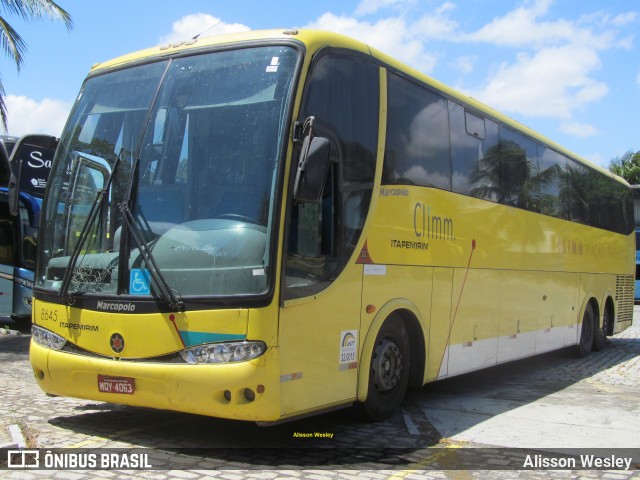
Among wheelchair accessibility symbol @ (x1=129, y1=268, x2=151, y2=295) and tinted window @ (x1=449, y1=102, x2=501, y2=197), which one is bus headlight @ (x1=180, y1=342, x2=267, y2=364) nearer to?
wheelchair accessibility symbol @ (x1=129, y1=268, x2=151, y2=295)

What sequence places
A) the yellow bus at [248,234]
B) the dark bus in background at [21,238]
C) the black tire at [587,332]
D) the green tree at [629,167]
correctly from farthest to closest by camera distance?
Answer: the green tree at [629,167] → the dark bus in background at [21,238] → the black tire at [587,332] → the yellow bus at [248,234]

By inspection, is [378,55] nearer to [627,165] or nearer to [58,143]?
[58,143]

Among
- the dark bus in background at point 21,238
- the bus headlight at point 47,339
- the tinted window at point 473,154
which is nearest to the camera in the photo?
the bus headlight at point 47,339

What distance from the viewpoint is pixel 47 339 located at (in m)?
6.38

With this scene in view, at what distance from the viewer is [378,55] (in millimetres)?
7137

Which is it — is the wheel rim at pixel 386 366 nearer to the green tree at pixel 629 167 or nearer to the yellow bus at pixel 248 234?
the yellow bus at pixel 248 234

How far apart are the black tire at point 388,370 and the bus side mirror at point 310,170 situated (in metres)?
2.07

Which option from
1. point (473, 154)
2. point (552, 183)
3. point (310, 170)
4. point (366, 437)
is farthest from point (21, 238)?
point (310, 170)

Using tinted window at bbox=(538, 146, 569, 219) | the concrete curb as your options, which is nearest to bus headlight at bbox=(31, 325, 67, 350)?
the concrete curb

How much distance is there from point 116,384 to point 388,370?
2.77 metres

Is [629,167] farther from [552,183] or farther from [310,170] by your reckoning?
[310,170]

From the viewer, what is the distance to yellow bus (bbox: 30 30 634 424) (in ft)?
17.9

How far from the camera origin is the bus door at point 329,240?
5586mm

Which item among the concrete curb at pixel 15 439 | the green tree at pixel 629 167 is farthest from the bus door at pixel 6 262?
the green tree at pixel 629 167
